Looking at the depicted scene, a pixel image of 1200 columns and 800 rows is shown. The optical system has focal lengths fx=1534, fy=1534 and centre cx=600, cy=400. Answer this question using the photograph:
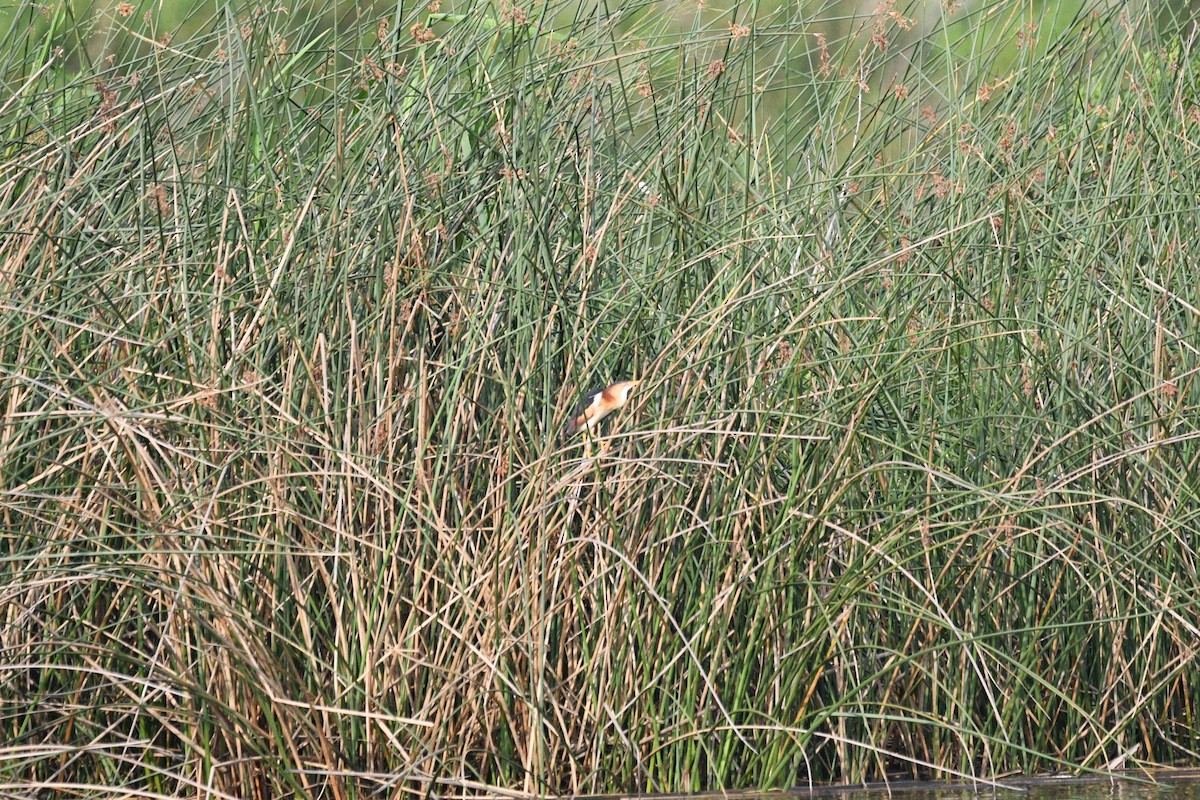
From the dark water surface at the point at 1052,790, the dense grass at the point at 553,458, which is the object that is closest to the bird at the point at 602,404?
the dense grass at the point at 553,458

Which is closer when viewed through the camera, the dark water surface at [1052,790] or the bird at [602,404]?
the dark water surface at [1052,790]

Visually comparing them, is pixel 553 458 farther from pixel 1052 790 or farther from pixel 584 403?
pixel 1052 790

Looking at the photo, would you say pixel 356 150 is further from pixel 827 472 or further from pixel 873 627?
pixel 873 627

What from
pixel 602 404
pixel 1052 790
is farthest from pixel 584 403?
pixel 1052 790

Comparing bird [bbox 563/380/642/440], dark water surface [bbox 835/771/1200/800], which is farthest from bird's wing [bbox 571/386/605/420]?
dark water surface [bbox 835/771/1200/800]

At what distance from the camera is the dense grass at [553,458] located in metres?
2.65

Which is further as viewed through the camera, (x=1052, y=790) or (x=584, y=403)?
(x=584, y=403)

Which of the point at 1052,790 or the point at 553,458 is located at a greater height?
the point at 553,458

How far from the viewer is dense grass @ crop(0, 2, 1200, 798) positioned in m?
2.65

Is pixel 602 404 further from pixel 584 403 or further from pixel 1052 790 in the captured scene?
pixel 1052 790

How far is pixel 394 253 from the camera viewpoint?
302cm

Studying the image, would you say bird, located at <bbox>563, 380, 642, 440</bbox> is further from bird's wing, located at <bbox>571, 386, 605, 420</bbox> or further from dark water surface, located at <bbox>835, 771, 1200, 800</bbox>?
dark water surface, located at <bbox>835, 771, 1200, 800</bbox>

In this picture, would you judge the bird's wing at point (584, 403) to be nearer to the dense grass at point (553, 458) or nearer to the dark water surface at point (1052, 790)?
the dense grass at point (553, 458)

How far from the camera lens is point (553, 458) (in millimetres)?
2871
